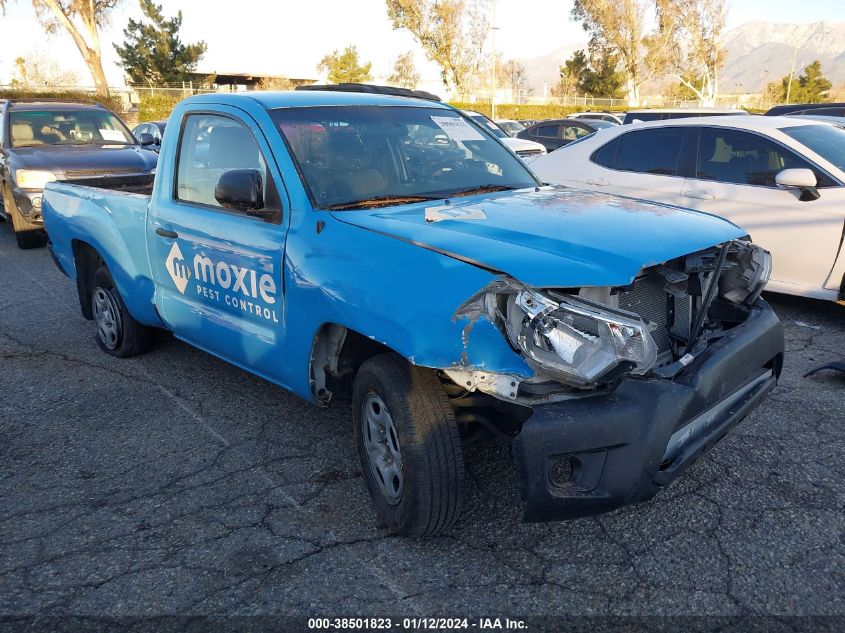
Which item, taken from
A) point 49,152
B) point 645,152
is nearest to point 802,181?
point 645,152

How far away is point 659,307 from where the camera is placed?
3.03m

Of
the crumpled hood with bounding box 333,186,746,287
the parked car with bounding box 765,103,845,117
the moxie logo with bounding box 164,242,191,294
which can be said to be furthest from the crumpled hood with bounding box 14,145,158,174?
the parked car with bounding box 765,103,845,117

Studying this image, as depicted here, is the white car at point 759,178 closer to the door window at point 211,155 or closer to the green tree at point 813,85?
the door window at point 211,155

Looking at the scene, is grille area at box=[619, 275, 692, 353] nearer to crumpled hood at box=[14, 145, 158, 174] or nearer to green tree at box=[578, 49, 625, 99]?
crumpled hood at box=[14, 145, 158, 174]

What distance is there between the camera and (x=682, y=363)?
9.12ft

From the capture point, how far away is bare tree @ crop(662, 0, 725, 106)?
2126 inches

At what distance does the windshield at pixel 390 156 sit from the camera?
3.50 meters

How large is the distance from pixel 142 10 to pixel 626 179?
49542 mm

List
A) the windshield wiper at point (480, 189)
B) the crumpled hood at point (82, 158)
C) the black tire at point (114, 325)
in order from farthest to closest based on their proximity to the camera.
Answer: the crumpled hood at point (82, 158)
the black tire at point (114, 325)
the windshield wiper at point (480, 189)

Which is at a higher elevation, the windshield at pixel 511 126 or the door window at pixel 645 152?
the door window at pixel 645 152

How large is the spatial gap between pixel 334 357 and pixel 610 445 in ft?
4.43

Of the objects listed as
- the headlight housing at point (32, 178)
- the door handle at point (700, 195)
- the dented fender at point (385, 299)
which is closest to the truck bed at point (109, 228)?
the dented fender at point (385, 299)

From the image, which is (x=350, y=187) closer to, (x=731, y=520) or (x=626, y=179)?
(x=731, y=520)

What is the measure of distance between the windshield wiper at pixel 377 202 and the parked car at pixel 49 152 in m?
6.27
